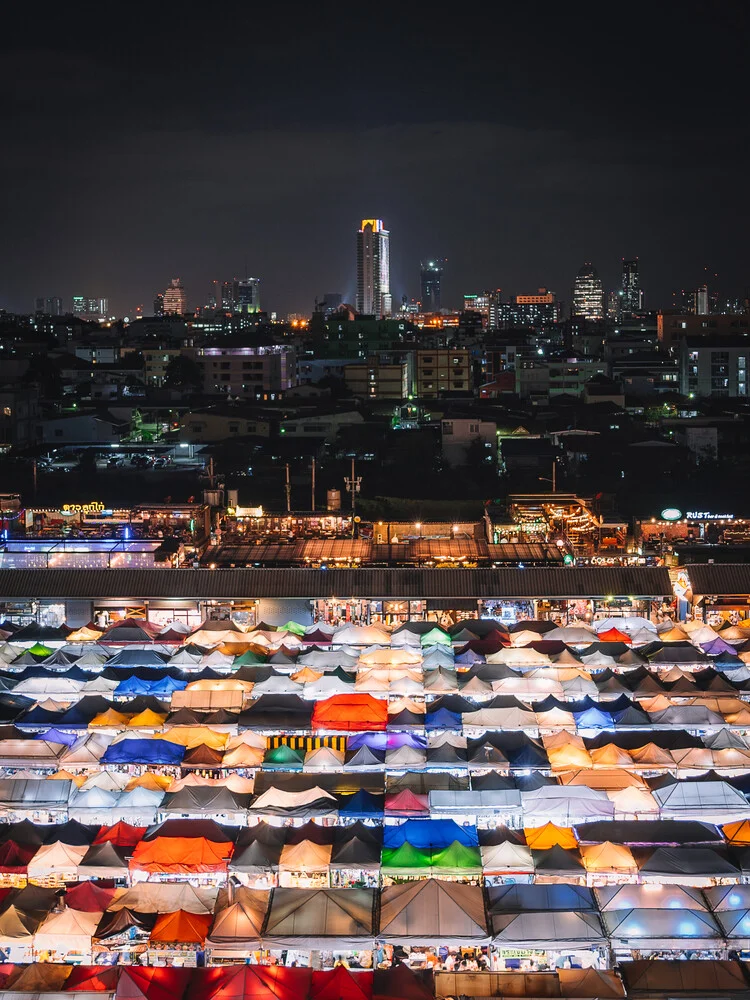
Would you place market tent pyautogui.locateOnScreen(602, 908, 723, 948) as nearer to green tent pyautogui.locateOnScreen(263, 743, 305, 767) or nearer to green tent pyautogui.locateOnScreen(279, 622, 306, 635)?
green tent pyautogui.locateOnScreen(263, 743, 305, 767)

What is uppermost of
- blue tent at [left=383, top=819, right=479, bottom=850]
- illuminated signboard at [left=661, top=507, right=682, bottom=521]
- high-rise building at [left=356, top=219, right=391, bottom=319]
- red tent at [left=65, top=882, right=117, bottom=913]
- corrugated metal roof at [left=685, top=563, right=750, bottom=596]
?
high-rise building at [left=356, top=219, right=391, bottom=319]

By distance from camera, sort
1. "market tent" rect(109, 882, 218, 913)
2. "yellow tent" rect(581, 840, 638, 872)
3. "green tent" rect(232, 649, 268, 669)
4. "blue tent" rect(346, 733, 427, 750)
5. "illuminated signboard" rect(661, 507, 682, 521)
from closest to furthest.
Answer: "market tent" rect(109, 882, 218, 913)
"yellow tent" rect(581, 840, 638, 872)
"blue tent" rect(346, 733, 427, 750)
"green tent" rect(232, 649, 268, 669)
"illuminated signboard" rect(661, 507, 682, 521)

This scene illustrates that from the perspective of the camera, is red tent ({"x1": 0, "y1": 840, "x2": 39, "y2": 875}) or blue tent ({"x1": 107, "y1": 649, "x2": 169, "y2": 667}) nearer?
red tent ({"x1": 0, "y1": 840, "x2": 39, "y2": 875})

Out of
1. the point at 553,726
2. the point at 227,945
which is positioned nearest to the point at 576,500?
the point at 553,726

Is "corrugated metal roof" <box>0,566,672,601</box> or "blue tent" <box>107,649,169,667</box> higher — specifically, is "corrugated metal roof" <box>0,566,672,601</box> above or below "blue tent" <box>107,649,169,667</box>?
above

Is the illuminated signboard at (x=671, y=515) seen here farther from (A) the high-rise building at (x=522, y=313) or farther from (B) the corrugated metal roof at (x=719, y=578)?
(A) the high-rise building at (x=522, y=313)

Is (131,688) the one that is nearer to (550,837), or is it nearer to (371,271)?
(550,837)

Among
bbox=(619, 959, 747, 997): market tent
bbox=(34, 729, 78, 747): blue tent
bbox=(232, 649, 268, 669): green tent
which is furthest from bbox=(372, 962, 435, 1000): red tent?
bbox=(232, 649, 268, 669): green tent

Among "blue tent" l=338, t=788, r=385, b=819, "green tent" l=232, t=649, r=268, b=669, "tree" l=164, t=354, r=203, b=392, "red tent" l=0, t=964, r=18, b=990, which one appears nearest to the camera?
"red tent" l=0, t=964, r=18, b=990

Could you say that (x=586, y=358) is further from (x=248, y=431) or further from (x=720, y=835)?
(x=720, y=835)
